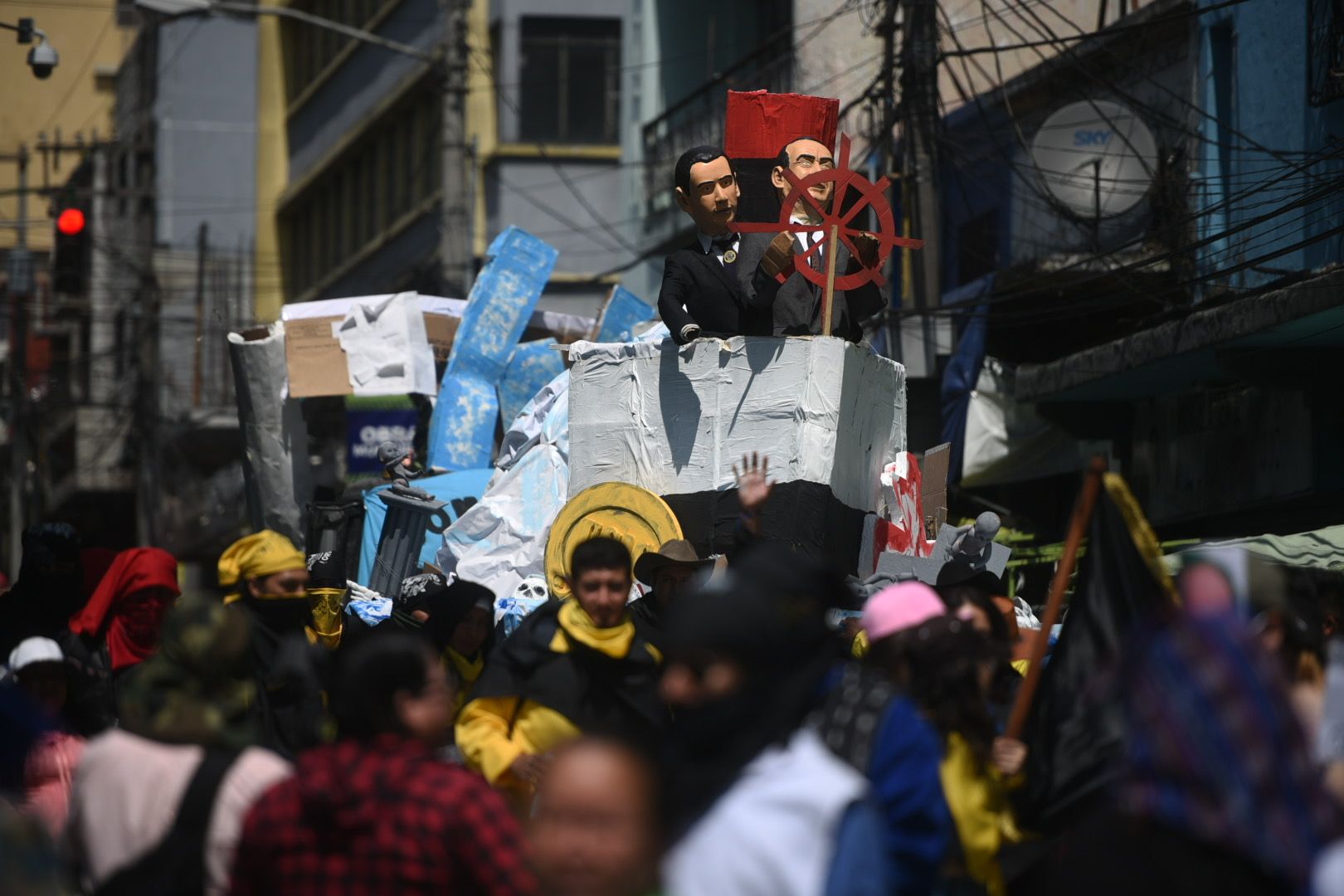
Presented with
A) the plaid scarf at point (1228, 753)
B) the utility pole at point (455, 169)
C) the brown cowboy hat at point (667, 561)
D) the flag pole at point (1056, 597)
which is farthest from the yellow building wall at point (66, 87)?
the plaid scarf at point (1228, 753)

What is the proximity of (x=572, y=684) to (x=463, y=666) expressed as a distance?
1.46 m

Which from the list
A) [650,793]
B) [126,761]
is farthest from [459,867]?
[126,761]

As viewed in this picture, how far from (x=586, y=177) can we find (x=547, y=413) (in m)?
18.3

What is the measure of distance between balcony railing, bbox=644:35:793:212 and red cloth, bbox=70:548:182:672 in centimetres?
1497

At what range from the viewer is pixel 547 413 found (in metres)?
11.9

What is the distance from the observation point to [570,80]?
29.8m

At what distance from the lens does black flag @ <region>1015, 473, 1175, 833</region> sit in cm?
575

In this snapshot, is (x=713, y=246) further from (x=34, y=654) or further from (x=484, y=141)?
(x=484, y=141)

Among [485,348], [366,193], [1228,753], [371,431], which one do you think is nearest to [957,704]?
[1228,753]

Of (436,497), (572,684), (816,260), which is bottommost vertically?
(572,684)

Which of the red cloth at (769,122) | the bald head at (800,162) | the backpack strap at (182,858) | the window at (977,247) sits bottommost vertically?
the backpack strap at (182,858)

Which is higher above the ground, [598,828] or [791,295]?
[791,295]

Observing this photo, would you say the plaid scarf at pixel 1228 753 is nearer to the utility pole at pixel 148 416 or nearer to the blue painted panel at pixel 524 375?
the blue painted panel at pixel 524 375

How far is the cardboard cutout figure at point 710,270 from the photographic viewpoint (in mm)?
9742
